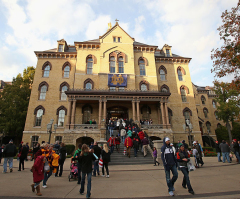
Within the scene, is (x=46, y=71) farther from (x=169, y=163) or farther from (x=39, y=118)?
(x=169, y=163)

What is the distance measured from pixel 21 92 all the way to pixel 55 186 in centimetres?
3060

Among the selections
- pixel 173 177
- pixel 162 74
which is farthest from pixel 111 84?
pixel 173 177

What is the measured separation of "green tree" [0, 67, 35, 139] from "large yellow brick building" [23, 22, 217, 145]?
514 cm

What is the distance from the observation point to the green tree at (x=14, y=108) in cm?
2836

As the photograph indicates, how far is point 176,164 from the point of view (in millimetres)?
5902

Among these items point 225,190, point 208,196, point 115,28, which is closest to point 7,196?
point 208,196

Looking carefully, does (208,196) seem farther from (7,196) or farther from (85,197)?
(7,196)

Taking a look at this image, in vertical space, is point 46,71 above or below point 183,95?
above

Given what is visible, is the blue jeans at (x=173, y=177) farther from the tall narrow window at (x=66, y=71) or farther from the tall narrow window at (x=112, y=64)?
the tall narrow window at (x=66, y=71)

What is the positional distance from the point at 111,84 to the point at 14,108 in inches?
741

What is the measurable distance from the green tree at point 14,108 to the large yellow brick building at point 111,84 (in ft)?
16.9

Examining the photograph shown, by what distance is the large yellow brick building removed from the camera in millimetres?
25359

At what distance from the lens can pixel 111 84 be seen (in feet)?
87.1

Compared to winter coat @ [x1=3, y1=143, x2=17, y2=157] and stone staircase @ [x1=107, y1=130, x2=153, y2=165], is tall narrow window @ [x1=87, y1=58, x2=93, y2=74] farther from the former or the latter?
winter coat @ [x1=3, y1=143, x2=17, y2=157]
